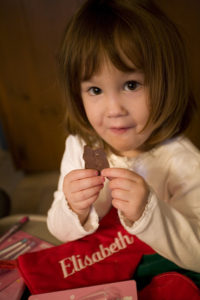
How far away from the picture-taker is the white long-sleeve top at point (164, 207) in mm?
537

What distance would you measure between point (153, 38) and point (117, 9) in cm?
10

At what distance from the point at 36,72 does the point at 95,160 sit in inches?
47.7

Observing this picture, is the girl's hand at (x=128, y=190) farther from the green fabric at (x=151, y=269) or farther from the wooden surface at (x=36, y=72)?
the wooden surface at (x=36, y=72)

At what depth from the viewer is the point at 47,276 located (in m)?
0.57

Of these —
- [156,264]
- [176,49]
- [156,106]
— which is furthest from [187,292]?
[176,49]

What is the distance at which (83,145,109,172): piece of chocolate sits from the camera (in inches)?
21.6

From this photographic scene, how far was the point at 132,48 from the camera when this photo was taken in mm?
531

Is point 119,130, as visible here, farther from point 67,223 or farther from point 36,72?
point 36,72

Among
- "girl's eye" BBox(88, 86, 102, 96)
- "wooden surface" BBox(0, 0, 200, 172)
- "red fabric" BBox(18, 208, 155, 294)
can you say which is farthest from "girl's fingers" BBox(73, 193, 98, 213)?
"wooden surface" BBox(0, 0, 200, 172)

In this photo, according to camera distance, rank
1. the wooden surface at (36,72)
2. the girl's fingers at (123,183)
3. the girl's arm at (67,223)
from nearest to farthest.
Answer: the girl's fingers at (123,183) < the girl's arm at (67,223) < the wooden surface at (36,72)

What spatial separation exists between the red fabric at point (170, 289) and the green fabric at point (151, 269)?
4 centimetres

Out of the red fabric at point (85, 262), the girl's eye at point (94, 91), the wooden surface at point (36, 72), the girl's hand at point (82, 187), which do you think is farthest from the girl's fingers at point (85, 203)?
the wooden surface at point (36, 72)

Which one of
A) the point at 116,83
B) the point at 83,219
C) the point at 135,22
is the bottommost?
the point at 83,219

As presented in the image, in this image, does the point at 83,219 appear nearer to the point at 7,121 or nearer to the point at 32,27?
the point at 32,27
